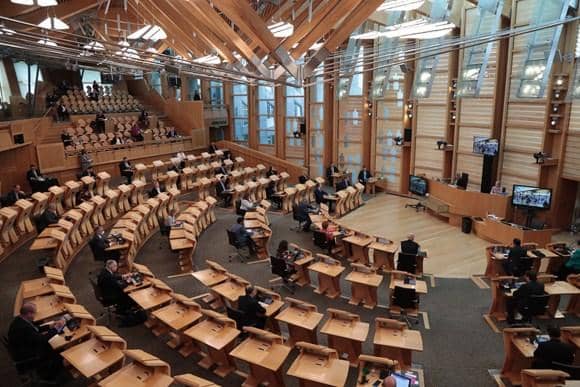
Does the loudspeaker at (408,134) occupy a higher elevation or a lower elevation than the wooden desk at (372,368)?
higher

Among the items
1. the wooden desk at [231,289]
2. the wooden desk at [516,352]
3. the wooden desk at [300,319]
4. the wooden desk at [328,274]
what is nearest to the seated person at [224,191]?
the wooden desk at [328,274]

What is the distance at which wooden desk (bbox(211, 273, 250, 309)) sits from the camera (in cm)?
833

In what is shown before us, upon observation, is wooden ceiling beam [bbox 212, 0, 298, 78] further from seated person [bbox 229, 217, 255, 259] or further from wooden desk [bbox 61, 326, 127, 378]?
wooden desk [bbox 61, 326, 127, 378]

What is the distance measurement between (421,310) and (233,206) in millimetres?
9606

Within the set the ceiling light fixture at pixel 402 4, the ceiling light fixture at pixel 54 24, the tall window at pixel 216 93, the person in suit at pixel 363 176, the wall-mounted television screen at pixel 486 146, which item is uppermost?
the ceiling light fixture at pixel 402 4

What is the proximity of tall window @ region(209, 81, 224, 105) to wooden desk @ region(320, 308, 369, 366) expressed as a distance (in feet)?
65.8

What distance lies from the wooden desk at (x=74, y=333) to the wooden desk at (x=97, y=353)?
253 mm

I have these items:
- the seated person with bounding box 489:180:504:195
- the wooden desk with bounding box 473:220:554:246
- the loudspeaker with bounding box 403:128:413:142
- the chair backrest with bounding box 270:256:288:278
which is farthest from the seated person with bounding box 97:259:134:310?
the loudspeaker with bounding box 403:128:413:142

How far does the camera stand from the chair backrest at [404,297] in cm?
855

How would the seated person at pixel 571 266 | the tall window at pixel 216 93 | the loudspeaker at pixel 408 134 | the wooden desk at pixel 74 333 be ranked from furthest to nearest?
1. the tall window at pixel 216 93
2. the loudspeaker at pixel 408 134
3. the seated person at pixel 571 266
4. the wooden desk at pixel 74 333

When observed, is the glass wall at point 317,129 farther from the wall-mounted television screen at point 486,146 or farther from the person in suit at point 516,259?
the person in suit at point 516,259

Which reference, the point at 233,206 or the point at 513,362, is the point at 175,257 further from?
the point at 513,362

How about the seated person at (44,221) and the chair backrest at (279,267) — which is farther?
the seated person at (44,221)

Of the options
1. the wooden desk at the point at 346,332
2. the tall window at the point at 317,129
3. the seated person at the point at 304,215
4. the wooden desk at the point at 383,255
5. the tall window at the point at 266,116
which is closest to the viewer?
the wooden desk at the point at 346,332
